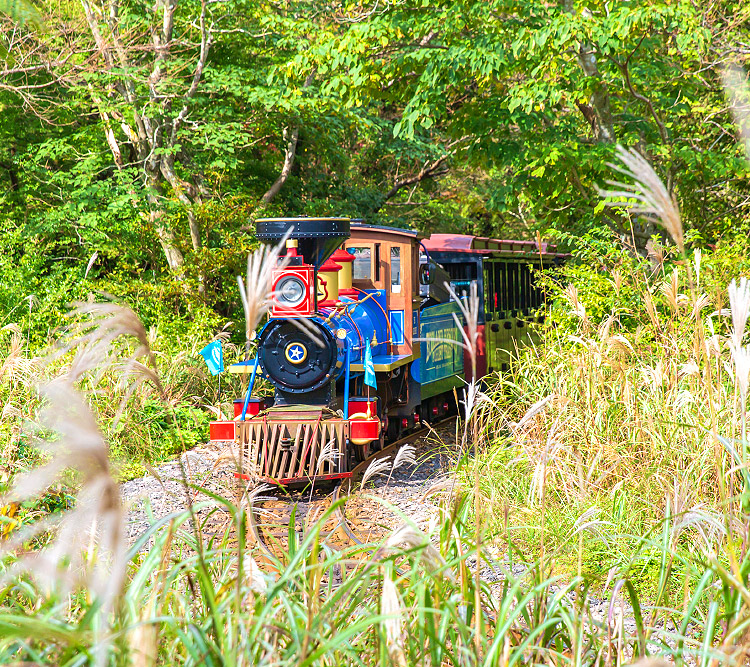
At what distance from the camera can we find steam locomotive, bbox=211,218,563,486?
7621 millimetres

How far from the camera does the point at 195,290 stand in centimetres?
1278

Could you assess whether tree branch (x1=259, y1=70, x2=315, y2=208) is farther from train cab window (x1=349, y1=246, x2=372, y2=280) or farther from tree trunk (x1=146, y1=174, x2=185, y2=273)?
train cab window (x1=349, y1=246, x2=372, y2=280)

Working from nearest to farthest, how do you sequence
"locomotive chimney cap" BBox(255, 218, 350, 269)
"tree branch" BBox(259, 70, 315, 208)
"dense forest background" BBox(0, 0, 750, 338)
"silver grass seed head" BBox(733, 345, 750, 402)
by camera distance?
"silver grass seed head" BBox(733, 345, 750, 402)
"locomotive chimney cap" BBox(255, 218, 350, 269)
"dense forest background" BBox(0, 0, 750, 338)
"tree branch" BBox(259, 70, 315, 208)

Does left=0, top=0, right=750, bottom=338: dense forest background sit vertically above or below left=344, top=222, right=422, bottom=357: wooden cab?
above

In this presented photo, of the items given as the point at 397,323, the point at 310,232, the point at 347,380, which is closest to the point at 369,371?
the point at 347,380

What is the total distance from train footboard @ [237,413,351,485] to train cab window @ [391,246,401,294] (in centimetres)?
211

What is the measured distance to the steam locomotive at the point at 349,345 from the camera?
7621mm

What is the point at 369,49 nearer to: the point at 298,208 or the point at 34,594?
the point at 298,208

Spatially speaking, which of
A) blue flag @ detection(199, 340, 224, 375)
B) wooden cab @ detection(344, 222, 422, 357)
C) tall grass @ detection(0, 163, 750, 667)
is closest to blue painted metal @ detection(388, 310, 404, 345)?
wooden cab @ detection(344, 222, 422, 357)

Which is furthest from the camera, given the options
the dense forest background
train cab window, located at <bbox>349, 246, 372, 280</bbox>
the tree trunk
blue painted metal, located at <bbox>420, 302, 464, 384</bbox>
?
the tree trunk

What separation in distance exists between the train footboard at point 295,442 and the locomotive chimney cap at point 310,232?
1.58 metres

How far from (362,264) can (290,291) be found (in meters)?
1.81

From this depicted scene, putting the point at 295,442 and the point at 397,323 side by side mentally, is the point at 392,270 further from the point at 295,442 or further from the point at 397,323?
the point at 295,442

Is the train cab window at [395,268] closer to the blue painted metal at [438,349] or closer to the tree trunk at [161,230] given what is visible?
the blue painted metal at [438,349]
